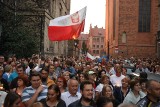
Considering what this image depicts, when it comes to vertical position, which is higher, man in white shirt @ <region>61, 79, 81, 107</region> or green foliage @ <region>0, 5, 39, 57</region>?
green foliage @ <region>0, 5, 39, 57</region>

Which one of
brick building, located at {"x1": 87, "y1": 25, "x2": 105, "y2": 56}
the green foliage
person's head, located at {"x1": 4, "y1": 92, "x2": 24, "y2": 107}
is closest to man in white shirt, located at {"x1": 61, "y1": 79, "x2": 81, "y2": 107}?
person's head, located at {"x1": 4, "y1": 92, "x2": 24, "y2": 107}

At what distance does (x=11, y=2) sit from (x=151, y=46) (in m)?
28.8

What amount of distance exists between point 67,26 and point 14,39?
10834mm

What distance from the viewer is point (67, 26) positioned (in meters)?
14.7

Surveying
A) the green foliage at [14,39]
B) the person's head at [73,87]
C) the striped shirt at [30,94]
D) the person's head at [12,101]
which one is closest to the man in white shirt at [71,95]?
the person's head at [73,87]

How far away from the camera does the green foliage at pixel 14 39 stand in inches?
965

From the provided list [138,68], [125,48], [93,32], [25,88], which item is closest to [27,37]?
[138,68]

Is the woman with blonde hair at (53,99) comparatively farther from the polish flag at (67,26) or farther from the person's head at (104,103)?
the polish flag at (67,26)

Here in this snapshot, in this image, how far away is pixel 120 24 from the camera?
53.9m

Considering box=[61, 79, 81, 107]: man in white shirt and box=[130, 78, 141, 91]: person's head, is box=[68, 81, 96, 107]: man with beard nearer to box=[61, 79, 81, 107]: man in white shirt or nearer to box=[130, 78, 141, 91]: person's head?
box=[61, 79, 81, 107]: man in white shirt

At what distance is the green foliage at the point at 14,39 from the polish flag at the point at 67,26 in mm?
9991

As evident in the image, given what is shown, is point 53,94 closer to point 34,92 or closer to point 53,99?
point 53,99

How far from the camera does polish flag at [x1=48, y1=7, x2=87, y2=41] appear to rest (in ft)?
48.0

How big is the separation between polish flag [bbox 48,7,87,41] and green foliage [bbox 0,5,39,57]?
32.8 ft
